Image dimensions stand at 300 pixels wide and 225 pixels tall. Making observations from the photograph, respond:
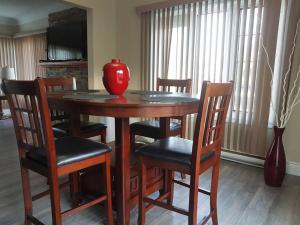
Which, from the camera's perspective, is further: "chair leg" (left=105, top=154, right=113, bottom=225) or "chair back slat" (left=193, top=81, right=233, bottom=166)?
"chair leg" (left=105, top=154, right=113, bottom=225)

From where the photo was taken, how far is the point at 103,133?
7.23 feet

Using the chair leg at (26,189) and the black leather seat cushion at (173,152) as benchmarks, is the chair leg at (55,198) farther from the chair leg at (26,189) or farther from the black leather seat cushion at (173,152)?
the black leather seat cushion at (173,152)

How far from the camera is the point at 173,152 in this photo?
135 centimetres

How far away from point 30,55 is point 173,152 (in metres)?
6.40

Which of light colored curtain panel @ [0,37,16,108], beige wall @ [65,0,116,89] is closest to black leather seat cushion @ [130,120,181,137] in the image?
beige wall @ [65,0,116,89]

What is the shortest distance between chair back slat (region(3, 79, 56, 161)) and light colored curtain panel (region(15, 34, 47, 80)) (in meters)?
5.19

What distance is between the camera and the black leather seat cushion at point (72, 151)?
4.15ft

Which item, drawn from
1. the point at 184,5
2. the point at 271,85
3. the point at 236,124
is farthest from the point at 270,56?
the point at 184,5

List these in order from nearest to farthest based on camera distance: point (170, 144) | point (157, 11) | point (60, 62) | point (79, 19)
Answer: point (170, 144) → point (157, 11) → point (79, 19) → point (60, 62)

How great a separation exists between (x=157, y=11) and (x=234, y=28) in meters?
1.18

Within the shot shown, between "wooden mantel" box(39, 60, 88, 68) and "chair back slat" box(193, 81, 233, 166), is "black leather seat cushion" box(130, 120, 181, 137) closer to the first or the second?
"chair back slat" box(193, 81, 233, 166)

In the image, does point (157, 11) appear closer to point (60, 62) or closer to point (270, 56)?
point (270, 56)

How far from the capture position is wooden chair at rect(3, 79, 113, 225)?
1.16 metres

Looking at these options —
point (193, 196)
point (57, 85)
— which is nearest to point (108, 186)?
point (193, 196)
